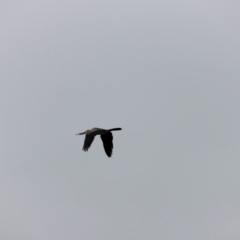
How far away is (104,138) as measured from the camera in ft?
137

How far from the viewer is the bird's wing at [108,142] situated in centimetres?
4156

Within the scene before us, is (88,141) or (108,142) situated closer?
(88,141)

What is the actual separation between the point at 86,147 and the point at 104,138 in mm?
3252

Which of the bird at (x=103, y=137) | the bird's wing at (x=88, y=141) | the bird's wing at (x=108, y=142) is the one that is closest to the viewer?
the bird's wing at (x=88, y=141)

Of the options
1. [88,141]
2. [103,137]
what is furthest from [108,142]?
[88,141]

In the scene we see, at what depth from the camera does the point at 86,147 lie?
38.5m

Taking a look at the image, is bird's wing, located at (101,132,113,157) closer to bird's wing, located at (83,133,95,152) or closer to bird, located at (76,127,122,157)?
bird, located at (76,127,122,157)

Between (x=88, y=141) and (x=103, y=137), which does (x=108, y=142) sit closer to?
(x=103, y=137)

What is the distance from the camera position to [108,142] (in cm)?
4184

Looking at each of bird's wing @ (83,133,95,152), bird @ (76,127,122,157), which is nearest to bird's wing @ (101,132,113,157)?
bird @ (76,127,122,157)

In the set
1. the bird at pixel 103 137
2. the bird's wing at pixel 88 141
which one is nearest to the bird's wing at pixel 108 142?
the bird at pixel 103 137

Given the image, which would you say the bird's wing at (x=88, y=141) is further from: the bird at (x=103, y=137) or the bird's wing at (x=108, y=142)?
the bird's wing at (x=108, y=142)

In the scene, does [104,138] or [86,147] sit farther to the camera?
[104,138]

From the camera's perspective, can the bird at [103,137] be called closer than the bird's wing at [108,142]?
Yes
